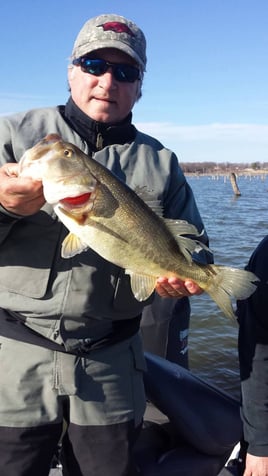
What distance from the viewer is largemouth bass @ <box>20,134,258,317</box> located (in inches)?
106

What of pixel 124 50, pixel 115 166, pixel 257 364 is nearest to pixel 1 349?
pixel 115 166

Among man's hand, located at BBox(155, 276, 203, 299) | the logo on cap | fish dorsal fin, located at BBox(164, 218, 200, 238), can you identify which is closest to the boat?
man's hand, located at BBox(155, 276, 203, 299)

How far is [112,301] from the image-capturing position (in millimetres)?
3180

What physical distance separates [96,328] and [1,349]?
1.93 ft

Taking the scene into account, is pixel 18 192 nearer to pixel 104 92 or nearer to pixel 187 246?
pixel 104 92

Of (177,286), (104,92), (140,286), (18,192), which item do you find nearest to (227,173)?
(104,92)

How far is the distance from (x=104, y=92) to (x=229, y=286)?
143 centimetres

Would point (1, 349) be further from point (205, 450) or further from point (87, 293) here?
point (205, 450)

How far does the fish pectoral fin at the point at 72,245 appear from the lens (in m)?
2.80

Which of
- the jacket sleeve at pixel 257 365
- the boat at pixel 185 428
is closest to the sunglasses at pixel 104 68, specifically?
the jacket sleeve at pixel 257 365

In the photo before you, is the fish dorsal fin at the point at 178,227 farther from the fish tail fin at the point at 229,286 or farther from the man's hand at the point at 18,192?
the man's hand at the point at 18,192

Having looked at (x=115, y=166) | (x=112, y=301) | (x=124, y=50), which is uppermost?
(x=124, y=50)

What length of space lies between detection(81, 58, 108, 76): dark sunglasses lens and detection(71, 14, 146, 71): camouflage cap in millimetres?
56

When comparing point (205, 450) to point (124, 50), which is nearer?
point (124, 50)
